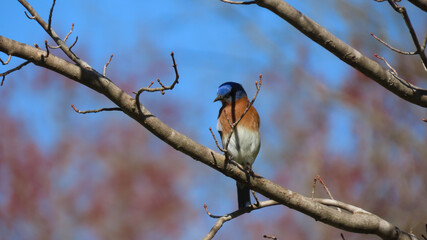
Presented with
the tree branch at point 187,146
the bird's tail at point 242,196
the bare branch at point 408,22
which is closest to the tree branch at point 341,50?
the bare branch at point 408,22

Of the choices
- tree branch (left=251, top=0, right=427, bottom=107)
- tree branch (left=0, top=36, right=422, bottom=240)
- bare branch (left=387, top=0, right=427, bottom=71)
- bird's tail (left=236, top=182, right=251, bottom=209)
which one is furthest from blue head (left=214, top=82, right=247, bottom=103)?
bare branch (left=387, top=0, right=427, bottom=71)

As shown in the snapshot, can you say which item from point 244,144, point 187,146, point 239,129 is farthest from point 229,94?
point 187,146

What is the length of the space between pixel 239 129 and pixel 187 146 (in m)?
1.41

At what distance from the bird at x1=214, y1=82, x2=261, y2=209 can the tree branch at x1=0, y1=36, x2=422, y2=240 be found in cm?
111

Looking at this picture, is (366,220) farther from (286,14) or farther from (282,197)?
(286,14)

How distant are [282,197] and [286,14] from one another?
113 centimetres

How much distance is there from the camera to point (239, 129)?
174 inches

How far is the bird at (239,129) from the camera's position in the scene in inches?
174

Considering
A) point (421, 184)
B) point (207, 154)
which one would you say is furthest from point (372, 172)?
point (207, 154)

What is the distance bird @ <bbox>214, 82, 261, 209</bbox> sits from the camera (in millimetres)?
4426

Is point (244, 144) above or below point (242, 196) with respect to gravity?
above

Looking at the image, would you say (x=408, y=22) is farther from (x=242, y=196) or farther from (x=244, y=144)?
(x=242, y=196)

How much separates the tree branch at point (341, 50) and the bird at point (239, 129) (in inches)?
57.7

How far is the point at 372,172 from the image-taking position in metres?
8.32
